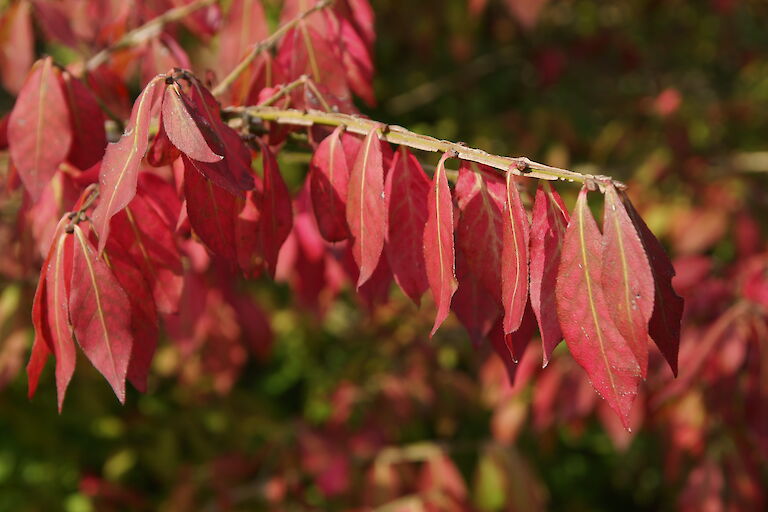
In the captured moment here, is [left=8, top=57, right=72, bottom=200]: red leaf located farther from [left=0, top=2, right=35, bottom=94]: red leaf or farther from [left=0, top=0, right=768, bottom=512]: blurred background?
[left=0, top=0, right=768, bottom=512]: blurred background

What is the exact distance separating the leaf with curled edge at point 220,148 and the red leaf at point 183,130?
2 cm

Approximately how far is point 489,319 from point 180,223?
372mm

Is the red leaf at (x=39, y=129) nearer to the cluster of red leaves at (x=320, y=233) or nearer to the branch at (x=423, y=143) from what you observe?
the cluster of red leaves at (x=320, y=233)

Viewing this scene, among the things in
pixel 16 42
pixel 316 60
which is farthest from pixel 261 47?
pixel 16 42

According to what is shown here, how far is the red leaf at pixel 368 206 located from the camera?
0.84 m

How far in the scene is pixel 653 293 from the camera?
2.37ft

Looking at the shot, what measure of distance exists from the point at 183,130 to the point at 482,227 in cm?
31

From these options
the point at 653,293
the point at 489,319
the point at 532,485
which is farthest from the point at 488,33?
the point at 653,293

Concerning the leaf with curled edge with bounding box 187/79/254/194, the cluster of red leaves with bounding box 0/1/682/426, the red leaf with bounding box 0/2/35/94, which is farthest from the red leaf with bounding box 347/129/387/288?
the red leaf with bounding box 0/2/35/94

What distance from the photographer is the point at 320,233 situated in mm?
919

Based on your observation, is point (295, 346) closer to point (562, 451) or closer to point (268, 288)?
point (268, 288)

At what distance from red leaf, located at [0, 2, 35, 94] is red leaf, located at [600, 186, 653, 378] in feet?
3.66

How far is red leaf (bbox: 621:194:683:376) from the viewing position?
2.48 ft

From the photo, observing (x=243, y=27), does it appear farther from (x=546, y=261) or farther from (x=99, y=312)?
Result: (x=546, y=261)
